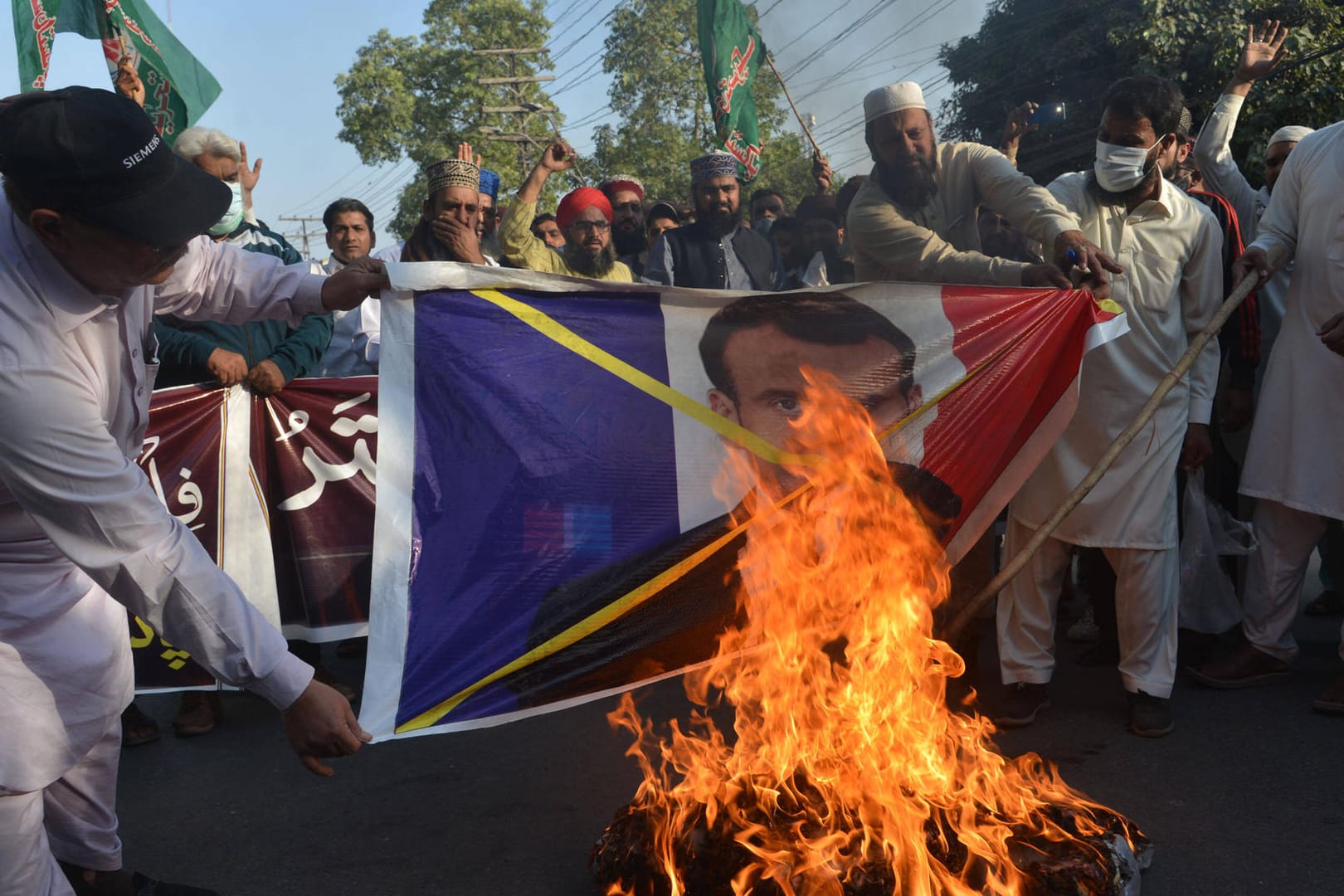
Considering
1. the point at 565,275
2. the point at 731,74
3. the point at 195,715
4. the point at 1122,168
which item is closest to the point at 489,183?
the point at 731,74

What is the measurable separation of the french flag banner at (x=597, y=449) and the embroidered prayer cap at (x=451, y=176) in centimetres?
256

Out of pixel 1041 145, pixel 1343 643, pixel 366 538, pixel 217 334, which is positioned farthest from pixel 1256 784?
pixel 1041 145

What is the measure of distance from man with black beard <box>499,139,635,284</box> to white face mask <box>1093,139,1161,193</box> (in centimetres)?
299

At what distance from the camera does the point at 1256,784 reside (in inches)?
149

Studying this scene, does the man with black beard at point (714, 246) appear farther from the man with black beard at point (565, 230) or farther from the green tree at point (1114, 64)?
the green tree at point (1114, 64)

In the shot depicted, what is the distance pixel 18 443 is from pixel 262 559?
3.06 metres

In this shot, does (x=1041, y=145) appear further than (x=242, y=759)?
Yes

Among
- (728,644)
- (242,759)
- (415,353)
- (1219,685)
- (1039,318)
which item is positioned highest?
(415,353)

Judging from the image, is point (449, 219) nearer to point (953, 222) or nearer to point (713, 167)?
point (713, 167)

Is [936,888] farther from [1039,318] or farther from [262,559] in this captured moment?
[262,559]

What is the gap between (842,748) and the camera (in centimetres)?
302

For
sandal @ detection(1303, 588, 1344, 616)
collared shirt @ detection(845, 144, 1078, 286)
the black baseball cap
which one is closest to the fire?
collared shirt @ detection(845, 144, 1078, 286)

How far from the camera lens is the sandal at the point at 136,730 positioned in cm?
492

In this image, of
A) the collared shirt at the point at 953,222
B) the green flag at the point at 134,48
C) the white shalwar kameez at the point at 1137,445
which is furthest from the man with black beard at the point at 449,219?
the white shalwar kameez at the point at 1137,445
